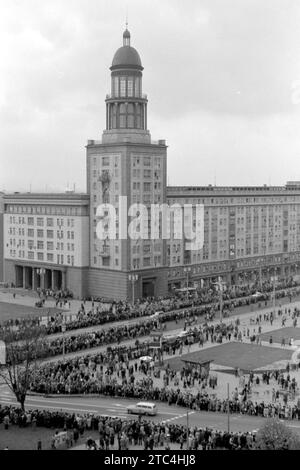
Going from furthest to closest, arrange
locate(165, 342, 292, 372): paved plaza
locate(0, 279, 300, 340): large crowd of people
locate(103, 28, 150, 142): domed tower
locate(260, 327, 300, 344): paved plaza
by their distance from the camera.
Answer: locate(103, 28, 150, 142): domed tower → locate(0, 279, 300, 340): large crowd of people → locate(260, 327, 300, 344): paved plaza → locate(165, 342, 292, 372): paved plaza

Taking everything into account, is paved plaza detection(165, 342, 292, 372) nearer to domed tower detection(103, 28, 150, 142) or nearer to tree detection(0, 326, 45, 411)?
tree detection(0, 326, 45, 411)

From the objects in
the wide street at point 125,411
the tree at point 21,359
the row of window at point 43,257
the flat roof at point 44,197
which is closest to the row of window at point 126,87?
the flat roof at point 44,197

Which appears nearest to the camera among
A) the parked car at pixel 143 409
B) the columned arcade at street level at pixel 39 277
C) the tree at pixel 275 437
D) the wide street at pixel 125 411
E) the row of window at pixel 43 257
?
the tree at pixel 275 437

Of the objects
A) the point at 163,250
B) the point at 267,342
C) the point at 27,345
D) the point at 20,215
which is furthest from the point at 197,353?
the point at 20,215

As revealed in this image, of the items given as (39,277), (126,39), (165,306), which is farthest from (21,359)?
(126,39)

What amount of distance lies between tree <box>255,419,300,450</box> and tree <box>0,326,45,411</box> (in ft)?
48.2

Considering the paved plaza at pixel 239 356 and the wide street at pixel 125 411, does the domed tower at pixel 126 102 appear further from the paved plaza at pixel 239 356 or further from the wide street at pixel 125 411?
the wide street at pixel 125 411

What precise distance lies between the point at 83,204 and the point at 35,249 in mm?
9914

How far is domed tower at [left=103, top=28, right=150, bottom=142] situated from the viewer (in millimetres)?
79750

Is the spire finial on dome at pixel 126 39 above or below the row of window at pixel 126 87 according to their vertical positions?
above

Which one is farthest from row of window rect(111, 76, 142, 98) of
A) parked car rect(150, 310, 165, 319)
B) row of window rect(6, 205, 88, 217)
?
parked car rect(150, 310, 165, 319)

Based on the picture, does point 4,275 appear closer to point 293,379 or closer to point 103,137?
point 103,137

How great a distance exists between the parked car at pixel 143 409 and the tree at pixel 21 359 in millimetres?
5237

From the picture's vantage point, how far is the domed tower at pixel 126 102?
3140 inches
